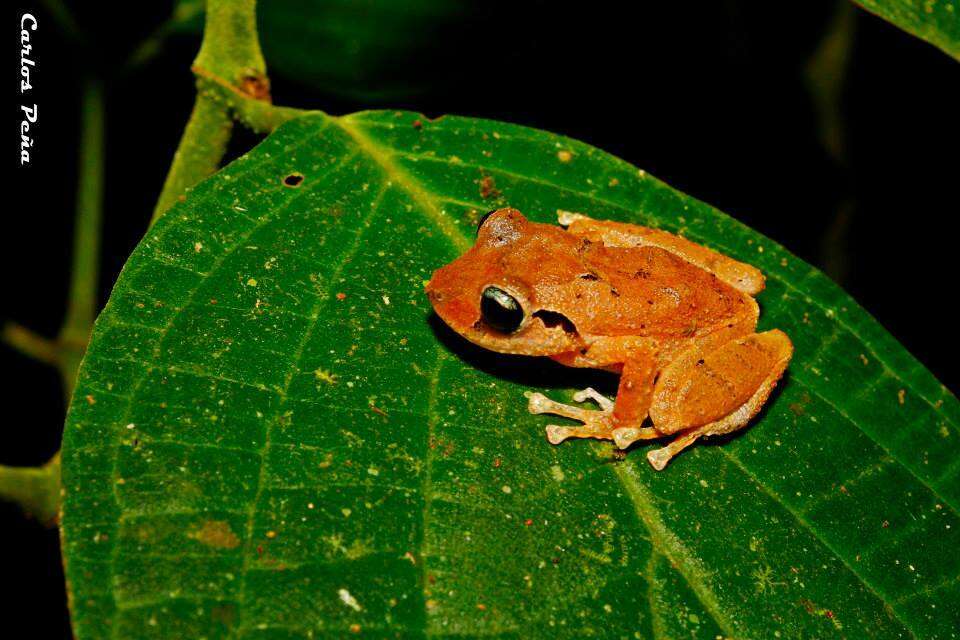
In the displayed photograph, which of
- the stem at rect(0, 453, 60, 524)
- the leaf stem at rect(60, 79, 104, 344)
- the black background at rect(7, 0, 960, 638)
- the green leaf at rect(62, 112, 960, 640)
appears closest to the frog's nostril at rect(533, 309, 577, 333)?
the green leaf at rect(62, 112, 960, 640)

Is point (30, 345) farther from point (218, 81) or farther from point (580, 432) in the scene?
point (580, 432)

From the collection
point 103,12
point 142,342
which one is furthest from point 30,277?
point 142,342

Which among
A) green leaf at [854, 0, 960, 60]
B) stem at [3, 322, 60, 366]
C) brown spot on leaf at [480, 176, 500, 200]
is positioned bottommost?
stem at [3, 322, 60, 366]

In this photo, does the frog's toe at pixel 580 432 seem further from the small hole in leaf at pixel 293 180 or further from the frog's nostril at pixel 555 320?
the small hole in leaf at pixel 293 180

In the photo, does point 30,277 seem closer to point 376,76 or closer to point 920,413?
point 376,76

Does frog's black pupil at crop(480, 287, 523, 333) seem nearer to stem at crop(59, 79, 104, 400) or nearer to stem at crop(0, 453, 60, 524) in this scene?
stem at crop(0, 453, 60, 524)

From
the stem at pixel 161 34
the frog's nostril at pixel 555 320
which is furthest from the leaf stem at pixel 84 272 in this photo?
the frog's nostril at pixel 555 320

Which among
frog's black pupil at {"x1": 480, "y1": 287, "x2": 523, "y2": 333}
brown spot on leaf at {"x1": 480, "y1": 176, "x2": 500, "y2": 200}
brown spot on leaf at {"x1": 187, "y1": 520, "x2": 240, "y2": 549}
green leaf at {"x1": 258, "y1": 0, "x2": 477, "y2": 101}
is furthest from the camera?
brown spot on leaf at {"x1": 480, "y1": 176, "x2": 500, "y2": 200}
